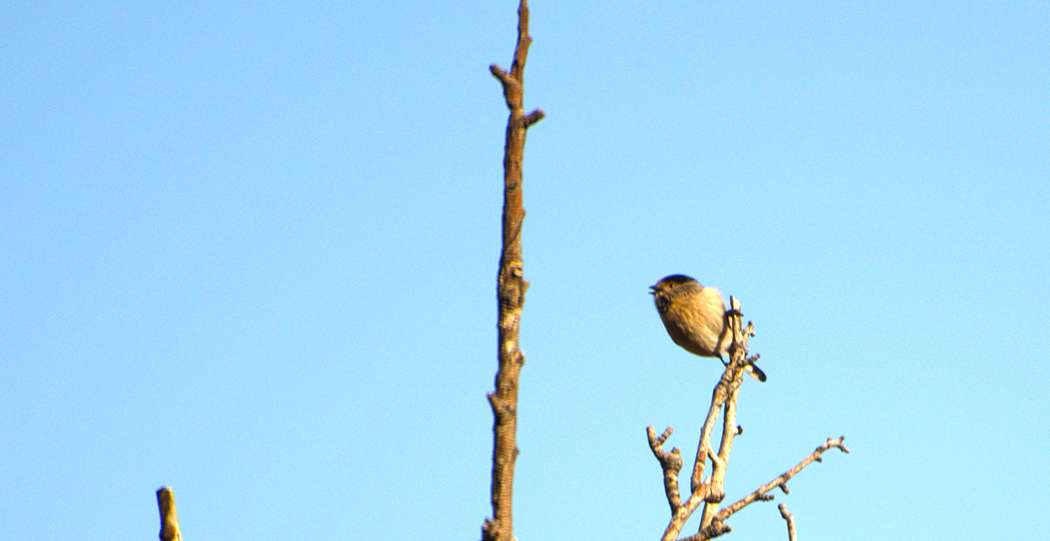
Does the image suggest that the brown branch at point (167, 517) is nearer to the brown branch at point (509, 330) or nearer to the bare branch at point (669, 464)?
the brown branch at point (509, 330)

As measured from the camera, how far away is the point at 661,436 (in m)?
5.27

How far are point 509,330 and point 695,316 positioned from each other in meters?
7.47

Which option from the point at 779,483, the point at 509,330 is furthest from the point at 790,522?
the point at 509,330

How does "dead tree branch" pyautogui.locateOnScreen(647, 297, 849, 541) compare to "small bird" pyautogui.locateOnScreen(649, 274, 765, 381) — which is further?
"small bird" pyautogui.locateOnScreen(649, 274, 765, 381)

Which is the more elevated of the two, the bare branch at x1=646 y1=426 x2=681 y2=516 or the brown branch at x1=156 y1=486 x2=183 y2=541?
the bare branch at x1=646 y1=426 x2=681 y2=516

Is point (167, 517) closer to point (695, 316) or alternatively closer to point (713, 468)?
point (713, 468)

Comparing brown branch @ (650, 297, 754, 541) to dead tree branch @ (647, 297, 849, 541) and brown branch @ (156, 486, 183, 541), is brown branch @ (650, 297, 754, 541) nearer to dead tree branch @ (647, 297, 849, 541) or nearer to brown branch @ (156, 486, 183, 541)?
dead tree branch @ (647, 297, 849, 541)

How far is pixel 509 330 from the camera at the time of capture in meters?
2.45

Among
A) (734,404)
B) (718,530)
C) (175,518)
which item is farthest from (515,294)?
(734,404)

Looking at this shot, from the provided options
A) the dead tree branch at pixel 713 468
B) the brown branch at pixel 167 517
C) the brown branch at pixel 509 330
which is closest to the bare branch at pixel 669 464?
the dead tree branch at pixel 713 468

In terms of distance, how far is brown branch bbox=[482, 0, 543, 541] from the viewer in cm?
242

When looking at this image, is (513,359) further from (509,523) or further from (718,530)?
(718,530)

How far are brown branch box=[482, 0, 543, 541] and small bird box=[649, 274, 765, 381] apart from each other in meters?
6.99

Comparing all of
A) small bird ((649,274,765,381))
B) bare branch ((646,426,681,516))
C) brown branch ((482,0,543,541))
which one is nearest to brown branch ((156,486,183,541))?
brown branch ((482,0,543,541))
